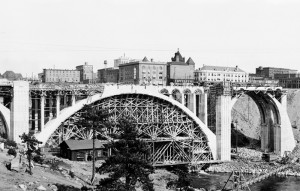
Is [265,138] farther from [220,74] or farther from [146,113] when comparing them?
[220,74]

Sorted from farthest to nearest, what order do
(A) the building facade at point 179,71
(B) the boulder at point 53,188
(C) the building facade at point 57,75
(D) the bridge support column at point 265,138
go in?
(C) the building facade at point 57,75 → (A) the building facade at point 179,71 → (D) the bridge support column at point 265,138 → (B) the boulder at point 53,188

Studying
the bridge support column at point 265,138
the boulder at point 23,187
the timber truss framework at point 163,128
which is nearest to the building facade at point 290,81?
the bridge support column at point 265,138

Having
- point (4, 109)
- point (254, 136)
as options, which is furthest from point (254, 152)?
point (4, 109)

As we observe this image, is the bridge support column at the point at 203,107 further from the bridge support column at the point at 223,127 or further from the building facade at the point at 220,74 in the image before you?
the building facade at the point at 220,74

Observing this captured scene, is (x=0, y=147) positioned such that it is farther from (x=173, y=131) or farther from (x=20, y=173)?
(x=173, y=131)

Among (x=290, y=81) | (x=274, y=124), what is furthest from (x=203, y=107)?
(x=290, y=81)

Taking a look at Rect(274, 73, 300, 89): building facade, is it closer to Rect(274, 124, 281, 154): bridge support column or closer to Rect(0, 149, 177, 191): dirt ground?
Rect(274, 124, 281, 154): bridge support column
